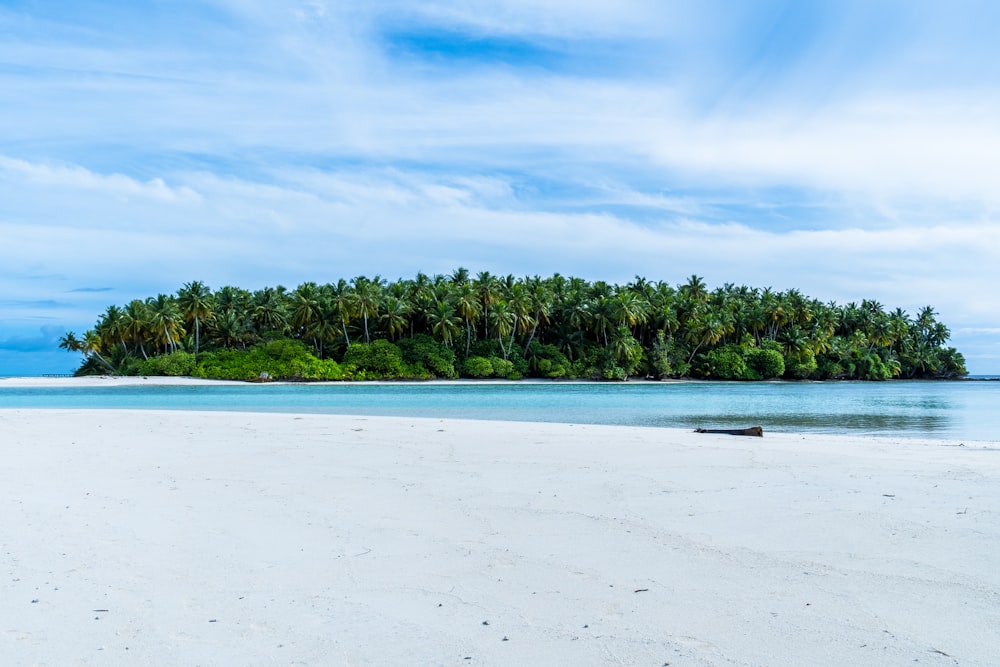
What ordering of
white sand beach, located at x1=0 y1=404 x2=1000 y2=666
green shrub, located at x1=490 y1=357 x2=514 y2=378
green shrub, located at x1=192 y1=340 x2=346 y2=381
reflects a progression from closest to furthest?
white sand beach, located at x1=0 y1=404 x2=1000 y2=666 < green shrub, located at x1=192 y1=340 x2=346 y2=381 < green shrub, located at x1=490 y1=357 x2=514 y2=378

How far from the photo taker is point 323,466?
9.31 m

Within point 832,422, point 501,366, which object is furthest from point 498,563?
point 501,366

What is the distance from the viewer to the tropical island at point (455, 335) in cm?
6769

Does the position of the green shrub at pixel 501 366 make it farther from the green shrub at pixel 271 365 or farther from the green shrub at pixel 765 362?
the green shrub at pixel 765 362

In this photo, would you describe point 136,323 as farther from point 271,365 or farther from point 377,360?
point 377,360

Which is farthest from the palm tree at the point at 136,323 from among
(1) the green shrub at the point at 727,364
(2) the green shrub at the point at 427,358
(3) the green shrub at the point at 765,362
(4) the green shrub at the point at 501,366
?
(3) the green shrub at the point at 765,362

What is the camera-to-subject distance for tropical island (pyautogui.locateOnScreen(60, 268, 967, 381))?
222 feet

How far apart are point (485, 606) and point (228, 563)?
1947 mm

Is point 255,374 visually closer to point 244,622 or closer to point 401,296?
point 401,296

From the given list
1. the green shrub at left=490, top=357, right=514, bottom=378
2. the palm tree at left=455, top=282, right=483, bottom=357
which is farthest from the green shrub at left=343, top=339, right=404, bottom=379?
the green shrub at left=490, top=357, right=514, bottom=378

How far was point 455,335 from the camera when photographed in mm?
71188

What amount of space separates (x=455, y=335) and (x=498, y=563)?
6638 centimetres

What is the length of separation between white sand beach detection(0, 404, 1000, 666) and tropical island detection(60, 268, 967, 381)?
2347 inches

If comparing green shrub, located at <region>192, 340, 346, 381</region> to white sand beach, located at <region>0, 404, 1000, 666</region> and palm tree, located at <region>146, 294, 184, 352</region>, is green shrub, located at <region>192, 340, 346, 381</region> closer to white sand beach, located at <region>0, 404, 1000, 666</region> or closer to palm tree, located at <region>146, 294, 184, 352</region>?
palm tree, located at <region>146, 294, 184, 352</region>
